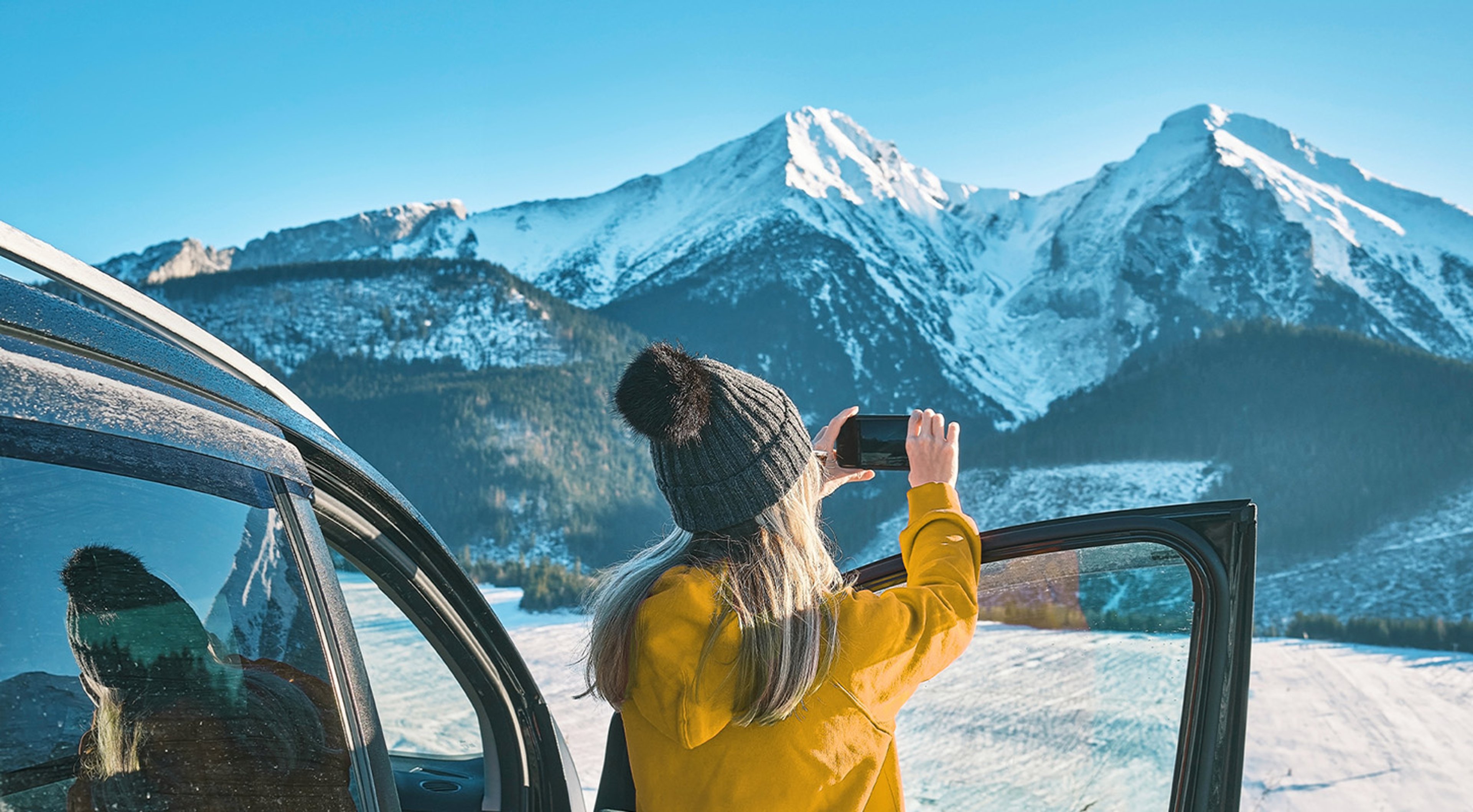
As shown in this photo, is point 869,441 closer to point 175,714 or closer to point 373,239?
point 175,714

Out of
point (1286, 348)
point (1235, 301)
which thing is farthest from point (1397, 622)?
point (1235, 301)

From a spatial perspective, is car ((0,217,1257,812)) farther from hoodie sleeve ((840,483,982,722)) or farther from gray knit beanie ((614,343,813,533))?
gray knit beanie ((614,343,813,533))

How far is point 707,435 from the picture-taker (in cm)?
127

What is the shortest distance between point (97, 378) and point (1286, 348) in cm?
9388

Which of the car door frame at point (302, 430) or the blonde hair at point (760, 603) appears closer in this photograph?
the car door frame at point (302, 430)

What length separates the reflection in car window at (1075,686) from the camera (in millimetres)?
1652

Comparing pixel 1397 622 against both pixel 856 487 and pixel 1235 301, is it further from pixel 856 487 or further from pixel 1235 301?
pixel 1235 301

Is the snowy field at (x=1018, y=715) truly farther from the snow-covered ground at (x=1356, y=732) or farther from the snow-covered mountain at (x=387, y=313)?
the snow-covered mountain at (x=387, y=313)

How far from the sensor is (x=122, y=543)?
0.86 m

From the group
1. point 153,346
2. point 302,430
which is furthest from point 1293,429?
point 153,346

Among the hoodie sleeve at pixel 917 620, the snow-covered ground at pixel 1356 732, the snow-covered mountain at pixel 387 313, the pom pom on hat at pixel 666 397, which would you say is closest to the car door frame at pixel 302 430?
the pom pom on hat at pixel 666 397

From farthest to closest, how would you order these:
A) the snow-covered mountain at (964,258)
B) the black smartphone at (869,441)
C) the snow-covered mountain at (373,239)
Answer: the snow-covered mountain at (373,239)
the snow-covered mountain at (964,258)
the black smartphone at (869,441)

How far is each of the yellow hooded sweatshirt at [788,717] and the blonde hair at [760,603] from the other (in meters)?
0.02

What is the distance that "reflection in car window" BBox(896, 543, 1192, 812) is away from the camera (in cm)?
165
